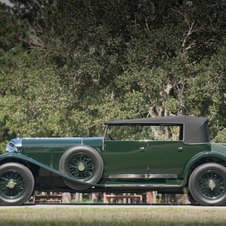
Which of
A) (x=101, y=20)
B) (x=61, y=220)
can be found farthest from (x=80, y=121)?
(x=61, y=220)

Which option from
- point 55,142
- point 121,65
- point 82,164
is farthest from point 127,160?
point 121,65

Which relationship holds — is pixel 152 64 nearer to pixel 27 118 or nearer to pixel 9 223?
pixel 27 118

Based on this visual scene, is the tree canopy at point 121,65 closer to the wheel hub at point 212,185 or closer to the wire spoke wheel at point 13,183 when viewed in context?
the wheel hub at point 212,185

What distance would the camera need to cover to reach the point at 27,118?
778 inches

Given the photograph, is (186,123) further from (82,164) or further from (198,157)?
(82,164)

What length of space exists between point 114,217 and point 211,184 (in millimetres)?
3049

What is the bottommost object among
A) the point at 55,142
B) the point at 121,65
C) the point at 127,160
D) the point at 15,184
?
the point at 15,184

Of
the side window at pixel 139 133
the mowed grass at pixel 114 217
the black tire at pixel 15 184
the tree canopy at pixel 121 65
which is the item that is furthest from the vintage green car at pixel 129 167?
the tree canopy at pixel 121 65

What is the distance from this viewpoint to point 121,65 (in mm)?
19828

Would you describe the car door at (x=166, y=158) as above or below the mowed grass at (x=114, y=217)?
above

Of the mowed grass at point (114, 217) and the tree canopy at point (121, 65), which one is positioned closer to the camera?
the mowed grass at point (114, 217)

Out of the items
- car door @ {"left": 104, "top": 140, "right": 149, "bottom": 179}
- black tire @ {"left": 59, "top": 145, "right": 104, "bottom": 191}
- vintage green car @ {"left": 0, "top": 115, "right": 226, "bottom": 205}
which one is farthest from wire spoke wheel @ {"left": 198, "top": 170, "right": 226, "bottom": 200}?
black tire @ {"left": 59, "top": 145, "right": 104, "bottom": 191}

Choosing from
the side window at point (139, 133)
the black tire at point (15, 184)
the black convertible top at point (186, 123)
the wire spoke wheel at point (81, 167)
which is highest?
the side window at point (139, 133)

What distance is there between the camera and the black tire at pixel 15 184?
28.3 feet
